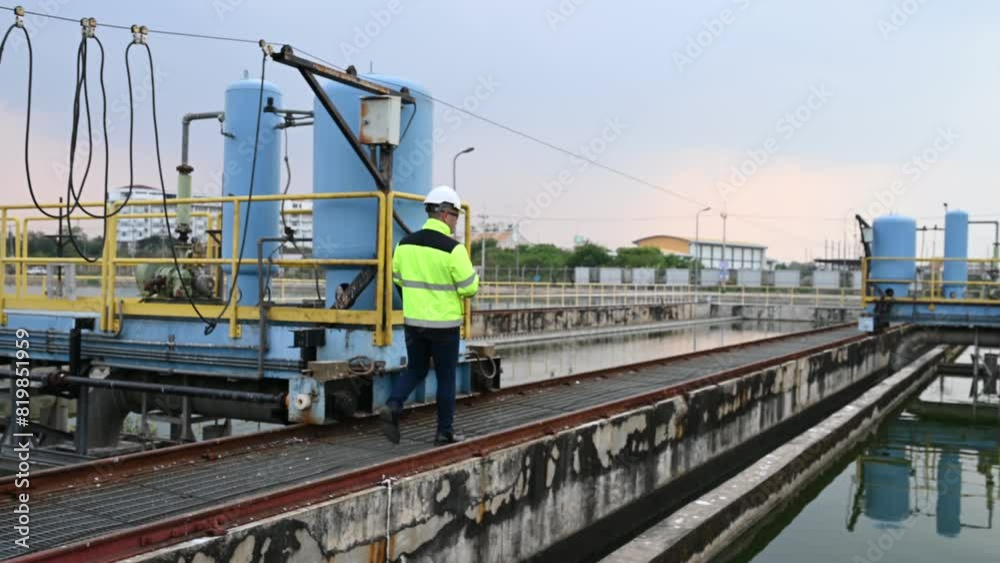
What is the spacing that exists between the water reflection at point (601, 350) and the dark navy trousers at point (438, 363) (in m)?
8.68

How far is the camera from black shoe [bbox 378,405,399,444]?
5676 mm

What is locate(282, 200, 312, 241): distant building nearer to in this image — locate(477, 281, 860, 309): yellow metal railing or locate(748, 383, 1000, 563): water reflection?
locate(748, 383, 1000, 563): water reflection

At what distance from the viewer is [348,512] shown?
409 cm

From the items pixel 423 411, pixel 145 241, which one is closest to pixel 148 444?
pixel 423 411

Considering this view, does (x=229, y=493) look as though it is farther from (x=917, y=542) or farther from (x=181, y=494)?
(x=917, y=542)

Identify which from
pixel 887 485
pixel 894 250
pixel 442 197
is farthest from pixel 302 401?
pixel 894 250

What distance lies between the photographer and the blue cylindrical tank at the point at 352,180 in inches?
278

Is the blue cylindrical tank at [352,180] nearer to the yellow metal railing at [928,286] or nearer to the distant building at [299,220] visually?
the distant building at [299,220]

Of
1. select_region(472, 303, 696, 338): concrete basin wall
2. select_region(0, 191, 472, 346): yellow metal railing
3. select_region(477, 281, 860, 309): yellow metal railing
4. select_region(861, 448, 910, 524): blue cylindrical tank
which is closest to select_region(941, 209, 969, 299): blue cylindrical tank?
select_region(861, 448, 910, 524): blue cylindrical tank

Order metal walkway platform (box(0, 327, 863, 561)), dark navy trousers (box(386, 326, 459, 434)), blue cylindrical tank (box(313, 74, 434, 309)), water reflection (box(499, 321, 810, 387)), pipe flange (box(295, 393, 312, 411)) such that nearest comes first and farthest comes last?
metal walkway platform (box(0, 327, 863, 561))
dark navy trousers (box(386, 326, 459, 434))
pipe flange (box(295, 393, 312, 411))
blue cylindrical tank (box(313, 74, 434, 309))
water reflection (box(499, 321, 810, 387))

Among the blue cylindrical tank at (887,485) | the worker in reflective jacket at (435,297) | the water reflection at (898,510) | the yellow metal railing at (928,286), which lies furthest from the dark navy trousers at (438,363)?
the yellow metal railing at (928,286)

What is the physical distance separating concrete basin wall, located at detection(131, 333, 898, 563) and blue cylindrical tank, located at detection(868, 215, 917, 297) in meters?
9.94

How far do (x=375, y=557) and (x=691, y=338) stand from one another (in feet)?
76.8

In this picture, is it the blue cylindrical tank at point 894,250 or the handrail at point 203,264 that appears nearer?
the handrail at point 203,264
